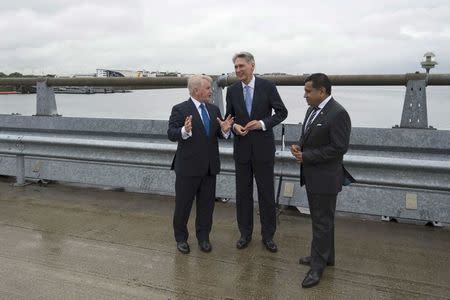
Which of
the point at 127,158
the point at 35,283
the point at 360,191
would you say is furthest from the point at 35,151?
the point at 360,191

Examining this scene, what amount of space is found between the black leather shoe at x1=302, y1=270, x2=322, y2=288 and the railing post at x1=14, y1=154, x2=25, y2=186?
15.3ft

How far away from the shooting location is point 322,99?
379cm

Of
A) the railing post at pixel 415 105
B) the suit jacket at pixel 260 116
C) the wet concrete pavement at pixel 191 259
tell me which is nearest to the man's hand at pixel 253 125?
the suit jacket at pixel 260 116

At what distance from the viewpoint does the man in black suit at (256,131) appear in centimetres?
447

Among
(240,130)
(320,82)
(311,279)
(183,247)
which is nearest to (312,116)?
(320,82)

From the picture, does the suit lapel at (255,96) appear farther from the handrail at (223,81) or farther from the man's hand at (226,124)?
the handrail at (223,81)

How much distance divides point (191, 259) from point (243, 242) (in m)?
0.57

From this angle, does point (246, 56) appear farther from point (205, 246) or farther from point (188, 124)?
point (205, 246)

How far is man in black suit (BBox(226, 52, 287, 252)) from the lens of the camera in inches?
176

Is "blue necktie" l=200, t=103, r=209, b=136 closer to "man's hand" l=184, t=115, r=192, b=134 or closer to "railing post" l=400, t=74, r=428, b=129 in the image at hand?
"man's hand" l=184, t=115, r=192, b=134

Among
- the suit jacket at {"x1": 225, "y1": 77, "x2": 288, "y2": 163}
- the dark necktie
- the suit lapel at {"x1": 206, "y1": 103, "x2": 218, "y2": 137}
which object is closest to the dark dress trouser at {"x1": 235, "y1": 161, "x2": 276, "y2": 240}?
the suit jacket at {"x1": 225, "y1": 77, "x2": 288, "y2": 163}

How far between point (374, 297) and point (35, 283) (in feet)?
8.57

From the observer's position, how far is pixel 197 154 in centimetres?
446

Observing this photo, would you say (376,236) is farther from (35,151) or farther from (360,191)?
(35,151)
